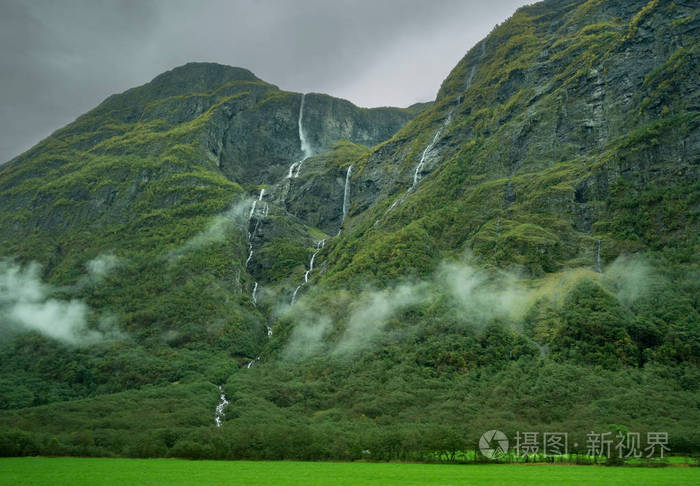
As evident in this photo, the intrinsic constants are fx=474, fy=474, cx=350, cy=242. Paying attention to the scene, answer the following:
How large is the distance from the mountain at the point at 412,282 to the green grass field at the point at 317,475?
11.9 meters

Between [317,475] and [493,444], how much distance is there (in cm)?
2711

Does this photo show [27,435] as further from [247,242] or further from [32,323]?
[247,242]

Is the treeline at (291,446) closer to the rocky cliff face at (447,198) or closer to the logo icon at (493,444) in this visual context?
the logo icon at (493,444)

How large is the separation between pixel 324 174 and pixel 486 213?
299 ft

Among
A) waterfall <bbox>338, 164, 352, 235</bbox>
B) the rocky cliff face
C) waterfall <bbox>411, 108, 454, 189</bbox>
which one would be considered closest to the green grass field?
the rocky cliff face

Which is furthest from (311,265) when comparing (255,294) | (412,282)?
(412,282)

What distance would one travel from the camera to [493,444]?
58.0 metres

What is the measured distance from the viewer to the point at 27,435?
59.5 m

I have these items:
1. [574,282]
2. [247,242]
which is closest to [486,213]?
[574,282]

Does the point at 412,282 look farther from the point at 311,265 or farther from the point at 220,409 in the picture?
the point at 220,409

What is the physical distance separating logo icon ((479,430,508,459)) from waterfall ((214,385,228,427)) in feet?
140

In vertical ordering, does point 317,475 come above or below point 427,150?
below

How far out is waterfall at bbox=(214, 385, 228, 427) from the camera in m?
80.8

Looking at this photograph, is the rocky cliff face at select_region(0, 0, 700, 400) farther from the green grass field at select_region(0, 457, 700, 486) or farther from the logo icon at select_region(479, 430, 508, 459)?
the green grass field at select_region(0, 457, 700, 486)
